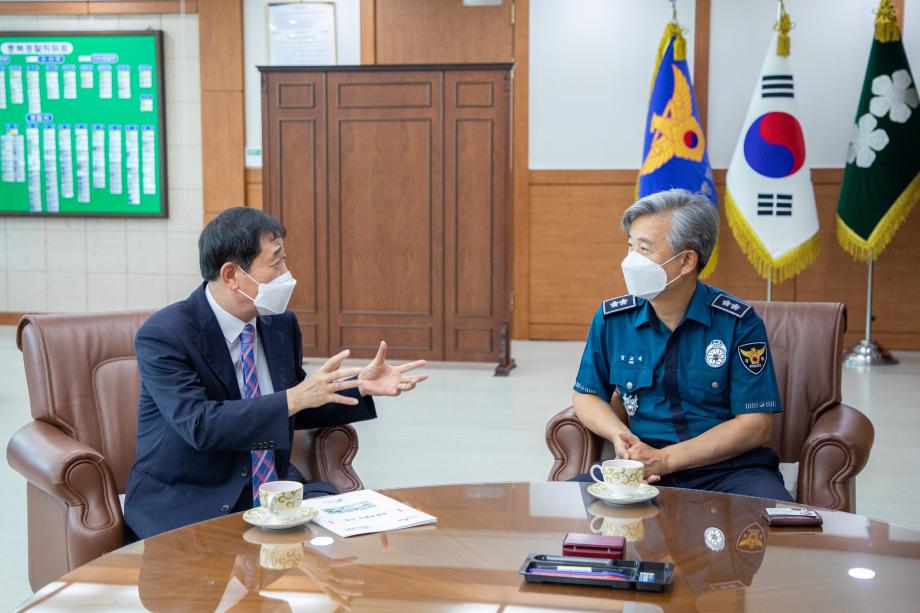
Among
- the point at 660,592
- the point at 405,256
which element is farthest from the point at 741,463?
the point at 405,256

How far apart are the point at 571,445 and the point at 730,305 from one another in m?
0.57

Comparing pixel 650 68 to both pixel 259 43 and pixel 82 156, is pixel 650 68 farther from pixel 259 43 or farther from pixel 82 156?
pixel 82 156

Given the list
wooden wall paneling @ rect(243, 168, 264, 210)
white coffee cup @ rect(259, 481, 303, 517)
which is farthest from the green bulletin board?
white coffee cup @ rect(259, 481, 303, 517)

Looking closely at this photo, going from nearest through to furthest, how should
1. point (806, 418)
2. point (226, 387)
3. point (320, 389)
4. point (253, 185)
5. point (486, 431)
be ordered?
point (320, 389), point (226, 387), point (806, 418), point (486, 431), point (253, 185)

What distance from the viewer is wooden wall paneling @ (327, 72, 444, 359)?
6668 mm

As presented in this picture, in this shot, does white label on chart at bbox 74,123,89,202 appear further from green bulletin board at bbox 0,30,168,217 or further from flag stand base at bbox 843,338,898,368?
flag stand base at bbox 843,338,898,368

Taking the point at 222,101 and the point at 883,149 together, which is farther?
the point at 222,101

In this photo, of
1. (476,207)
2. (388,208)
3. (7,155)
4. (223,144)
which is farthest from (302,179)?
(7,155)

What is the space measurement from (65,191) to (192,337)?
688 centimetres

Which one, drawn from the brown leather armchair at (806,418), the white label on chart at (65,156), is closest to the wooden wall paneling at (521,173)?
the white label on chart at (65,156)

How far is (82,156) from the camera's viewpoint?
845 cm

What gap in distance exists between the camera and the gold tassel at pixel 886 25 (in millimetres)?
6664

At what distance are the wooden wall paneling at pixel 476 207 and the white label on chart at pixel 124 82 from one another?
127 inches

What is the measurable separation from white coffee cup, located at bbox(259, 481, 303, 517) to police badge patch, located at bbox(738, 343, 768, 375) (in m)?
1.29
